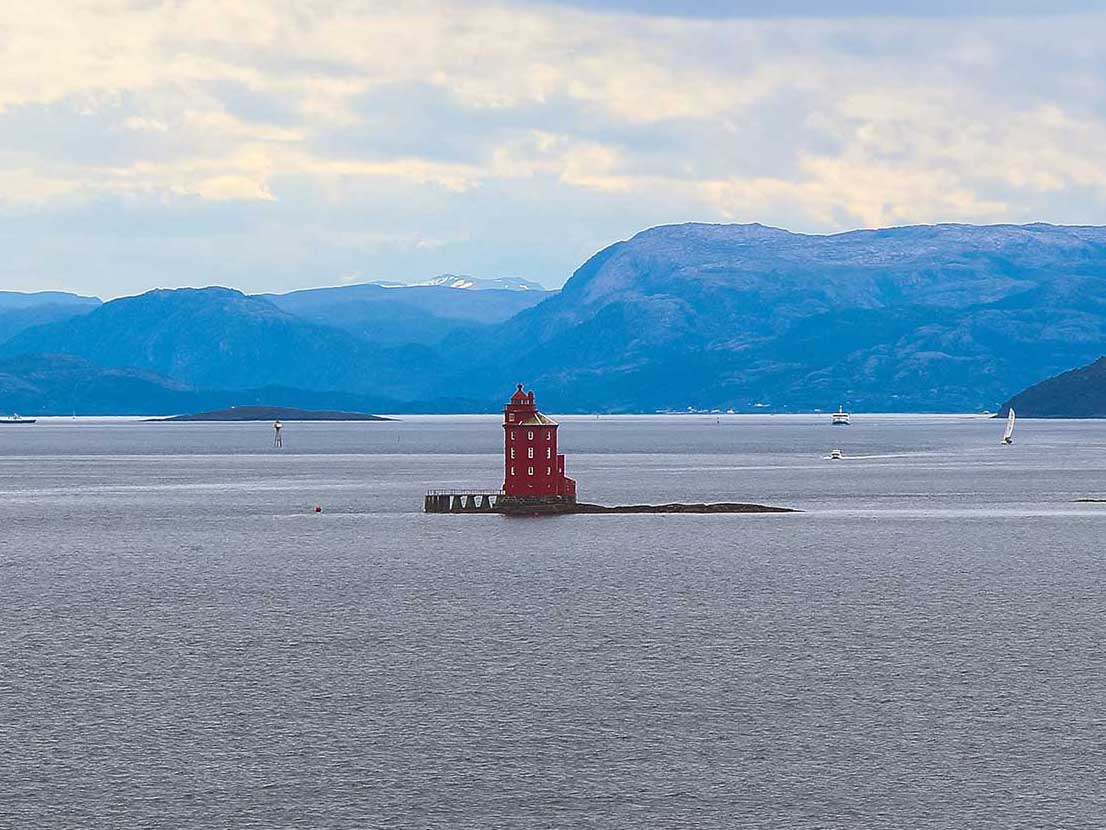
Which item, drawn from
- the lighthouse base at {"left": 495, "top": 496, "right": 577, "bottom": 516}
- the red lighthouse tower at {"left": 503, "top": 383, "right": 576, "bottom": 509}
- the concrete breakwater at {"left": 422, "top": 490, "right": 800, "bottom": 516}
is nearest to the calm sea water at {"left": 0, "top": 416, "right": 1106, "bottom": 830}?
the red lighthouse tower at {"left": 503, "top": 383, "right": 576, "bottom": 509}

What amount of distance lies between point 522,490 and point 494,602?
56068 mm

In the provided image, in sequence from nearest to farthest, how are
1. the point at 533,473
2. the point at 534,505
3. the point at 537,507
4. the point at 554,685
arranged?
1. the point at 554,685
2. the point at 533,473
3. the point at 537,507
4. the point at 534,505

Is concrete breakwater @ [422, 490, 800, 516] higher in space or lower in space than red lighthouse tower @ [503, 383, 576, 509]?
lower

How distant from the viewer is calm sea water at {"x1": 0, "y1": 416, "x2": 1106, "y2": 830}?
49.8m

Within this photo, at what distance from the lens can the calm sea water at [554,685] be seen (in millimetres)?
49750

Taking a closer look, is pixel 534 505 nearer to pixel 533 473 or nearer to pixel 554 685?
pixel 533 473

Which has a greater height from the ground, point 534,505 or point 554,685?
point 534,505

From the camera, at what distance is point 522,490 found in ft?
490

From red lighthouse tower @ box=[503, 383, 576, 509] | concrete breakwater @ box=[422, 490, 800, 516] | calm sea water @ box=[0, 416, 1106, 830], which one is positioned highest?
red lighthouse tower @ box=[503, 383, 576, 509]

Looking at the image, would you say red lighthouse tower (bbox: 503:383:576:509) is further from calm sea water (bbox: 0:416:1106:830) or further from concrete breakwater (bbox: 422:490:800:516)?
calm sea water (bbox: 0:416:1106:830)

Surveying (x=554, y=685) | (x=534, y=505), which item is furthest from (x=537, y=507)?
(x=554, y=685)

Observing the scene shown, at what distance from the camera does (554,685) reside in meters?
66.9

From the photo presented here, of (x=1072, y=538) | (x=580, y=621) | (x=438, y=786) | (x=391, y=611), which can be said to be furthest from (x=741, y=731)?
(x=1072, y=538)

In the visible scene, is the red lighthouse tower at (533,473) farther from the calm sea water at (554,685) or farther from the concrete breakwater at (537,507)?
the calm sea water at (554,685)
